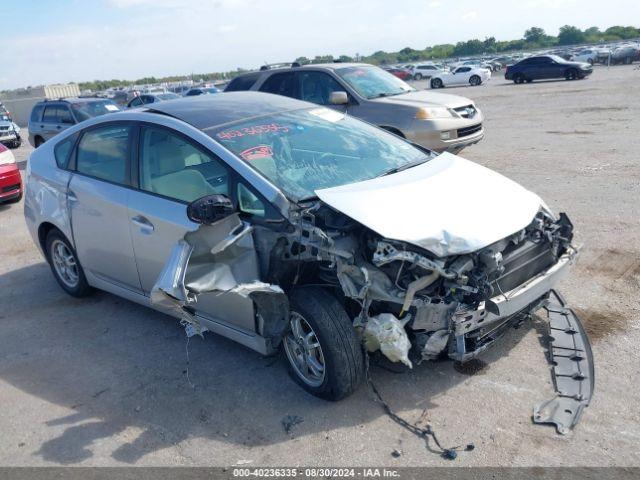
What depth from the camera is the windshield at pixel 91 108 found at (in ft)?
47.9

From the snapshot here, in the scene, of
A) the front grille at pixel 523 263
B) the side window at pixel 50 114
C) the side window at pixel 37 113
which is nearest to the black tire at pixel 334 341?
the front grille at pixel 523 263

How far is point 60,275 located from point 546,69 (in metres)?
33.8

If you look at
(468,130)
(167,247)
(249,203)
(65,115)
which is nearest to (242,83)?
(468,130)

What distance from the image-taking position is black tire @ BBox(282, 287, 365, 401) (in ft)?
11.1

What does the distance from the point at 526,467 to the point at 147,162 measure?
132 inches

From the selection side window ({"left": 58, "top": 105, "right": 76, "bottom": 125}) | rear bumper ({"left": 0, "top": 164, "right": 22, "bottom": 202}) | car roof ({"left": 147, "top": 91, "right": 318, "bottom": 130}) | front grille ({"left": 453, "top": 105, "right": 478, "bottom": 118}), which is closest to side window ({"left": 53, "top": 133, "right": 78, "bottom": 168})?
car roof ({"left": 147, "top": 91, "right": 318, "bottom": 130})

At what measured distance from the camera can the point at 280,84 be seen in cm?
1056

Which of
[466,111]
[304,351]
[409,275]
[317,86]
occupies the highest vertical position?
[317,86]

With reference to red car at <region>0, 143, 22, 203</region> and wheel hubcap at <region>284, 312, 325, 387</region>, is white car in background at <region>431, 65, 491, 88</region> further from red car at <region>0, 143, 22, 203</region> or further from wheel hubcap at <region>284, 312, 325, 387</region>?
wheel hubcap at <region>284, 312, 325, 387</region>

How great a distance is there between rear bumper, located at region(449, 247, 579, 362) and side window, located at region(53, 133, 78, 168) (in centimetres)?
387

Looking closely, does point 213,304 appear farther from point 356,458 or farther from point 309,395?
point 356,458

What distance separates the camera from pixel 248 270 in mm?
3666

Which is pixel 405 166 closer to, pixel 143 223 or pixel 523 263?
pixel 523 263

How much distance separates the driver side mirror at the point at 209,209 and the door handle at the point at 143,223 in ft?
2.53
